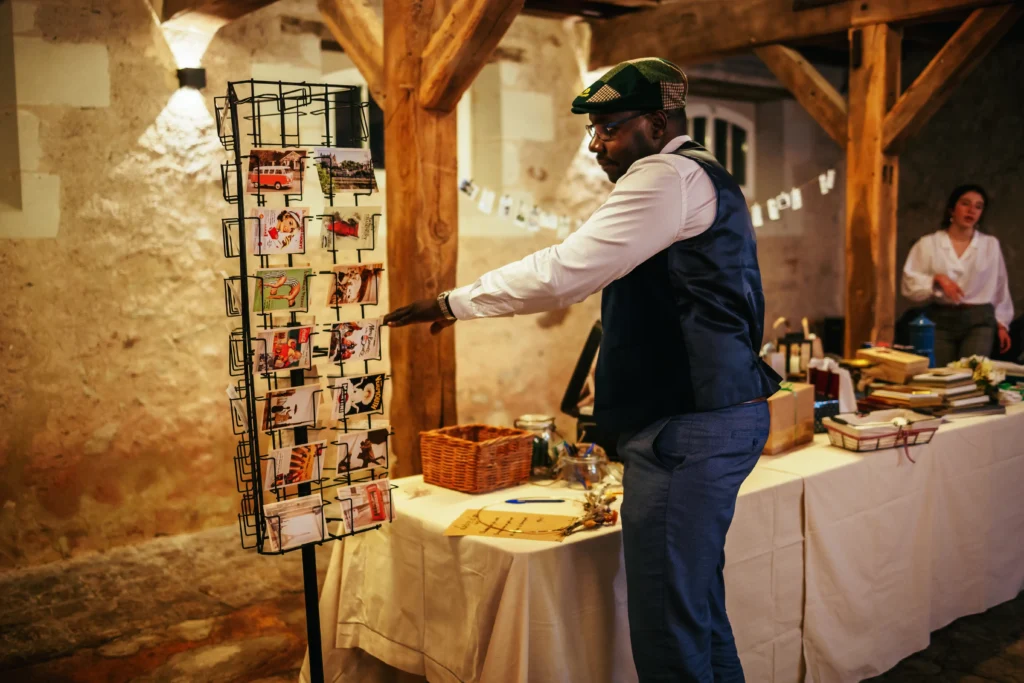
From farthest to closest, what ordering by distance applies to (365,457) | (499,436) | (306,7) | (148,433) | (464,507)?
1. (306,7)
2. (148,433)
3. (499,436)
4. (464,507)
5. (365,457)

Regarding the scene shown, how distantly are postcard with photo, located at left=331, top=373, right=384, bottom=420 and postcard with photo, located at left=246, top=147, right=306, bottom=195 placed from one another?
0.49 metres

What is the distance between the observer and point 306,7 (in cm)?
506

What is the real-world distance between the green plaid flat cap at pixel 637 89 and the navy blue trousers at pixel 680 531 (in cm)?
72

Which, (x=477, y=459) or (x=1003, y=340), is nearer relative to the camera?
(x=477, y=459)

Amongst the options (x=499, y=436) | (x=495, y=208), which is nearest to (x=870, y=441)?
(x=499, y=436)

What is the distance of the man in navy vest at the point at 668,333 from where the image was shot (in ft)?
6.73

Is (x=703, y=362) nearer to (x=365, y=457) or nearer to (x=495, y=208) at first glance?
(x=365, y=457)

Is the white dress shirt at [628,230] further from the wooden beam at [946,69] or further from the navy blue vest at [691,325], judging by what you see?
the wooden beam at [946,69]

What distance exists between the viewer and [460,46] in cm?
304

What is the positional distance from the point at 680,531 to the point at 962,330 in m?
3.90

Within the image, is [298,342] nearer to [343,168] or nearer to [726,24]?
[343,168]

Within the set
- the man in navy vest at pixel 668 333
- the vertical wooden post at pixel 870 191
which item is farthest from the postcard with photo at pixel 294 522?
the vertical wooden post at pixel 870 191

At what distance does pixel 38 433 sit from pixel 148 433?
50 centimetres

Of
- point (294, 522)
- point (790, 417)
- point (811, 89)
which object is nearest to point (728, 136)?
point (811, 89)
